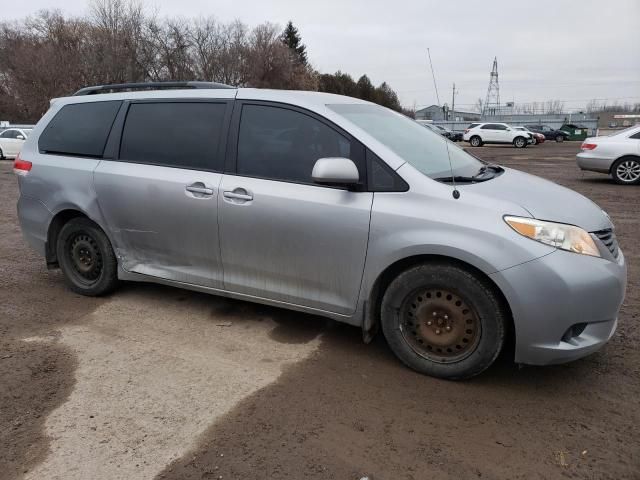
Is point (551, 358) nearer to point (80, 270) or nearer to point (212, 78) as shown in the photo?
point (80, 270)

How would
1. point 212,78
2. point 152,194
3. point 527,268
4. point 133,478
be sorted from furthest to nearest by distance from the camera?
point 212,78
point 152,194
point 527,268
point 133,478

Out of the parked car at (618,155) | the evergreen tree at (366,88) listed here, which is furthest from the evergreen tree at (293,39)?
the parked car at (618,155)

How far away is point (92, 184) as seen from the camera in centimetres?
439

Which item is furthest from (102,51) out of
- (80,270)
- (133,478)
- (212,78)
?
(133,478)

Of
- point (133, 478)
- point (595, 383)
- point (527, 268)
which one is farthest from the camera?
point (595, 383)

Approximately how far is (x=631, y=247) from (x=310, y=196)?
4.73 m

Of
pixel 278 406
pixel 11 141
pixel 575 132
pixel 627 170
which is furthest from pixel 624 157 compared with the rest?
pixel 575 132

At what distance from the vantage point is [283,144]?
3691 mm

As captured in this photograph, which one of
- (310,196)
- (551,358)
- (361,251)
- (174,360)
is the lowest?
(174,360)

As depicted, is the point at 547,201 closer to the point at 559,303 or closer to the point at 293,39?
the point at 559,303

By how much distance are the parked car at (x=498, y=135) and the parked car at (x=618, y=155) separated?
24.8 m

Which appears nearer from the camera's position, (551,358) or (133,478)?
(133,478)

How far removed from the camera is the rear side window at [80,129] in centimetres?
451

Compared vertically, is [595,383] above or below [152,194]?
below
